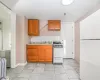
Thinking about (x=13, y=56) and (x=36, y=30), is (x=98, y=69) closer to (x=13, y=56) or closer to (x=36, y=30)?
(x=13, y=56)

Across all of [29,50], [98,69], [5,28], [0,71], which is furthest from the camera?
[29,50]

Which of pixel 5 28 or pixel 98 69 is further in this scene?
pixel 5 28

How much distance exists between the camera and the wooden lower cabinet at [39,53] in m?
5.84

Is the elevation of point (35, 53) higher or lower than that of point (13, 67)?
higher

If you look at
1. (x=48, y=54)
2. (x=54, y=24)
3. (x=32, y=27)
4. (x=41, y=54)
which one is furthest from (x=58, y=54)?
(x=32, y=27)

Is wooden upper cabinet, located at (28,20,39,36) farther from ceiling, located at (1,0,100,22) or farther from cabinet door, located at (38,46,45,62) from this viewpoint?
ceiling, located at (1,0,100,22)

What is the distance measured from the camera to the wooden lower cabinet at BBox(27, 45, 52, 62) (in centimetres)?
584

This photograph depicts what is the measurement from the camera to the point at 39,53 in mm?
5863

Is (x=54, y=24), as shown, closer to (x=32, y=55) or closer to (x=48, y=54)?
(x=48, y=54)

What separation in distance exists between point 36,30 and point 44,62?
163 centimetres

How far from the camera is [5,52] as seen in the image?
4809 mm

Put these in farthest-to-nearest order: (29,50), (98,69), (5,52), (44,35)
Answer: (44,35), (29,50), (5,52), (98,69)

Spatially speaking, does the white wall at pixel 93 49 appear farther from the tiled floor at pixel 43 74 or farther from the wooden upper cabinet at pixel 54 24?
the wooden upper cabinet at pixel 54 24

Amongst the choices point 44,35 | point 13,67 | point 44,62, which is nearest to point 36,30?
point 44,35
